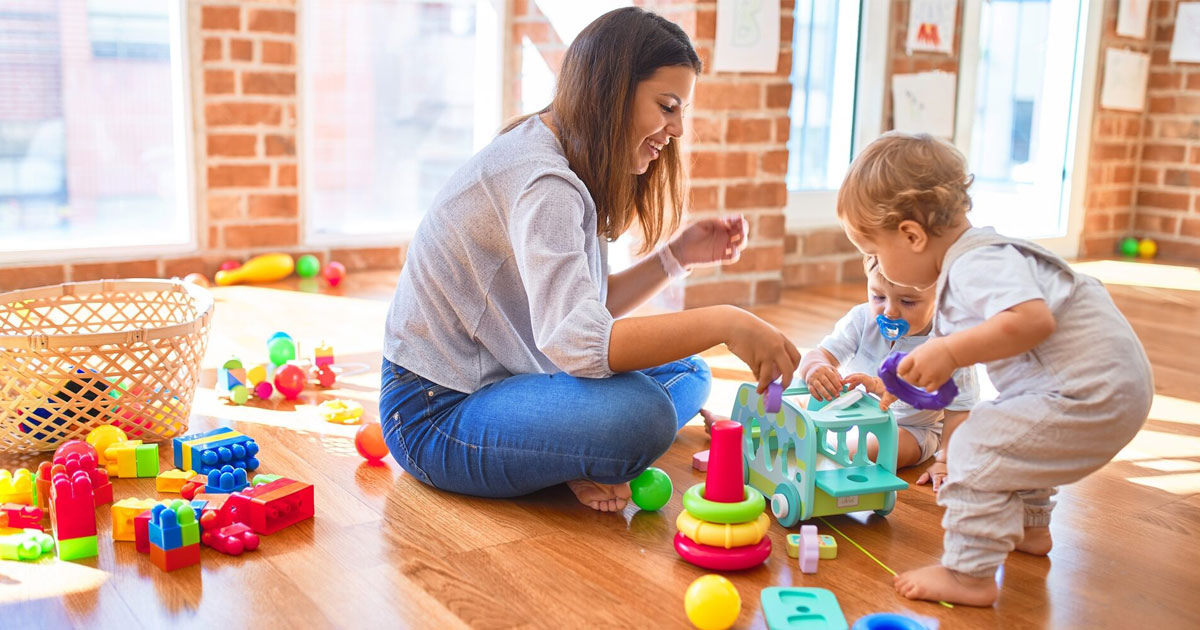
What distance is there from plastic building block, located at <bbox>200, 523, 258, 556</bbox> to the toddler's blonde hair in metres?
0.87

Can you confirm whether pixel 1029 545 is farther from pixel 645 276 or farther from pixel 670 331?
pixel 645 276

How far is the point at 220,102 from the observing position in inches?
129

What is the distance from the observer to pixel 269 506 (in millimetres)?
1424

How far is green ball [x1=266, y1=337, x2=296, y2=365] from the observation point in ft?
7.43

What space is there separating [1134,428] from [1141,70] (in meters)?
3.83

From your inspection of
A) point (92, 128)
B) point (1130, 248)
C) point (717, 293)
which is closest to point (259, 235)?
point (92, 128)

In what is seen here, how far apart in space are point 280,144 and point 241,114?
0.49 ft

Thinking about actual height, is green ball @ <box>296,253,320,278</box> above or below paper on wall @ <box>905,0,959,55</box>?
below

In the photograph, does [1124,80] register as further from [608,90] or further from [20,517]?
[20,517]

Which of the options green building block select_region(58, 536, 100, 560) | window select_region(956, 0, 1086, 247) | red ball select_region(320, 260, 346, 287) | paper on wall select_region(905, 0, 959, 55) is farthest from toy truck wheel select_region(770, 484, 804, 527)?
window select_region(956, 0, 1086, 247)

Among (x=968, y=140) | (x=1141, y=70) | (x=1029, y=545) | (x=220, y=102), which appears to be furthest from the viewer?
(x=1141, y=70)

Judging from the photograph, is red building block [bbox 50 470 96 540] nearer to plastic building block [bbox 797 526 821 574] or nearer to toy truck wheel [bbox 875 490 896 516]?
plastic building block [bbox 797 526 821 574]

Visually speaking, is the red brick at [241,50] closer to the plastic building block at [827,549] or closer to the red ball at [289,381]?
the red ball at [289,381]

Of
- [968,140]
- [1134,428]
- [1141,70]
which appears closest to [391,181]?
[968,140]
